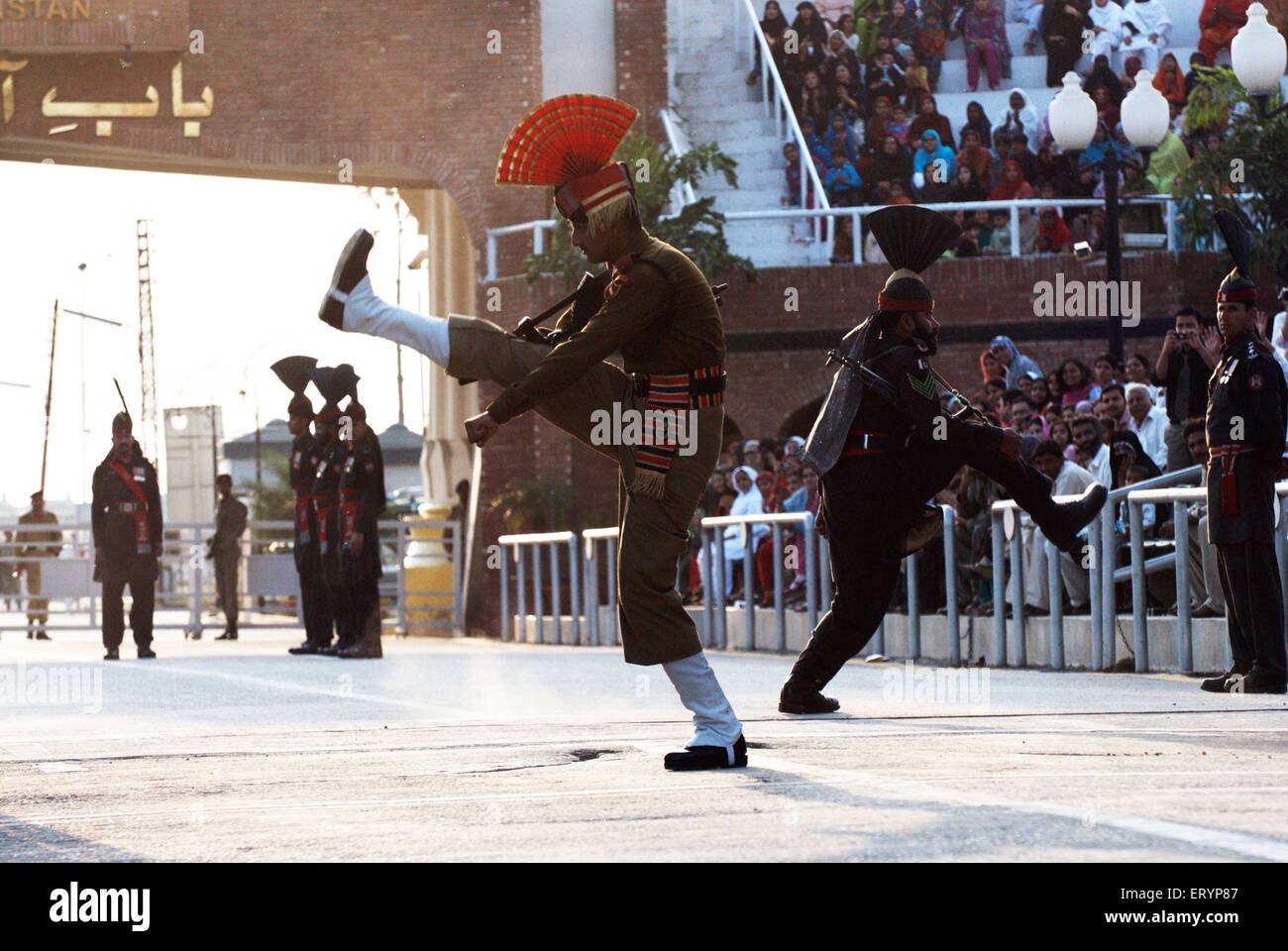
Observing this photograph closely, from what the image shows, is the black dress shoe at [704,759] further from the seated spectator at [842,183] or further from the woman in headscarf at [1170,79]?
the woman in headscarf at [1170,79]

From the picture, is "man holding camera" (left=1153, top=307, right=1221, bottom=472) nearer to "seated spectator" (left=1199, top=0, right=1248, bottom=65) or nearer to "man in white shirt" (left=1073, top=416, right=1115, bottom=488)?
"man in white shirt" (left=1073, top=416, right=1115, bottom=488)

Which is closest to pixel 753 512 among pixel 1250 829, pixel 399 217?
pixel 1250 829

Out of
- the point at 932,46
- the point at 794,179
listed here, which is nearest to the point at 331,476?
the point at 794,179

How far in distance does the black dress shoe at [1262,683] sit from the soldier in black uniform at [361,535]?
353 inches

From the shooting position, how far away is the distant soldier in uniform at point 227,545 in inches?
1033

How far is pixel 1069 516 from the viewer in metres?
8.22

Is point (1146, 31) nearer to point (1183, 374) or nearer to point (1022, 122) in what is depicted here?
point (1022, 122)

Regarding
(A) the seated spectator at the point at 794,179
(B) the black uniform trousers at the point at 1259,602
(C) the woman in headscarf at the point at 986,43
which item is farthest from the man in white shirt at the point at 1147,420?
(C) the woman in headscarf at the point at 986,43

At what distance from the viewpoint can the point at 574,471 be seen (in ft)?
88.5

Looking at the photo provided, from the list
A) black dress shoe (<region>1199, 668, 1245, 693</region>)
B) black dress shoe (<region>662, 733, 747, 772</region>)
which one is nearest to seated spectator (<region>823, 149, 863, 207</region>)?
black dress shoe (<region>1199, 668, 1245, 693</region>)

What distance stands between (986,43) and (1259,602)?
61.6ft

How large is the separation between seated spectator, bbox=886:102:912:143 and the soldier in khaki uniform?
61.0 feet
